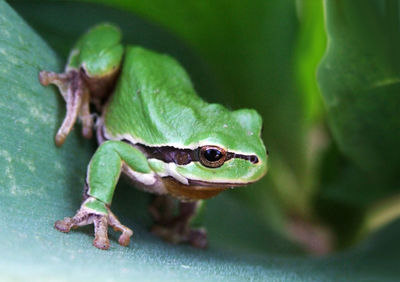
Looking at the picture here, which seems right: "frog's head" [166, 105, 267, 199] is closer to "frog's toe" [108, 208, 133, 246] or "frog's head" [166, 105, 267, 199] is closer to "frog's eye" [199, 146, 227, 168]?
"frog's eye" [199, 146, 227, 168]

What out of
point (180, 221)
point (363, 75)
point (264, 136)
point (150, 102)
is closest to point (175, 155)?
point (150, 102)

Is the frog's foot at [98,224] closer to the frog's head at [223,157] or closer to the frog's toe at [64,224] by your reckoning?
the frog's toe at [64,224]

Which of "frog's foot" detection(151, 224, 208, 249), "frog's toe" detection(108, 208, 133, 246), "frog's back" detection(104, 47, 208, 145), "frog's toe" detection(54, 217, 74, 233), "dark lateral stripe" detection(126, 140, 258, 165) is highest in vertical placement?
"frog's back" detection(104, 47, 208, 145)

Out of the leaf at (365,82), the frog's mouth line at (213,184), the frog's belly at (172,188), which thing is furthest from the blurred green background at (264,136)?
the frog's mouth line at (213,184)

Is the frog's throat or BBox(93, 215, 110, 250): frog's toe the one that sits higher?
BBox(93, 215, 110, 250): frog's toe

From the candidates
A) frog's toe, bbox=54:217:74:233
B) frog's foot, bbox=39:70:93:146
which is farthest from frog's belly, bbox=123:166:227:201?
frog's toe, bbox=54:217:74:233

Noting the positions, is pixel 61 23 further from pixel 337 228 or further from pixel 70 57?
pixel 337 228

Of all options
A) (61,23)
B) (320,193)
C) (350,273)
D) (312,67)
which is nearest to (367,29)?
(312,67)
